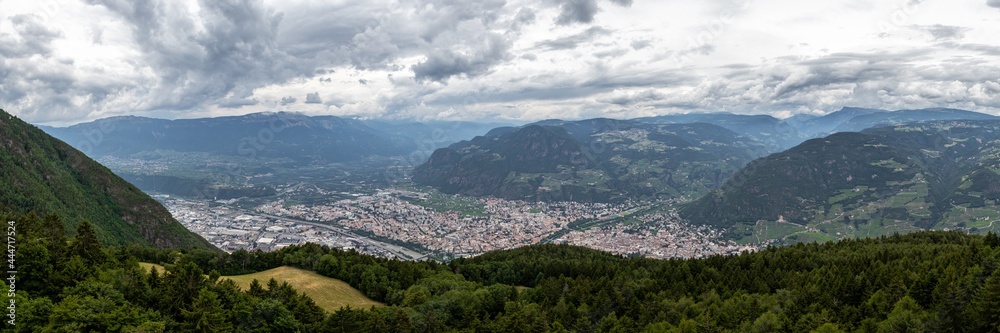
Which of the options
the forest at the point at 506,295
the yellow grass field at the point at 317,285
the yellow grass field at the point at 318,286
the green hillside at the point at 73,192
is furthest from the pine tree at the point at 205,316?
the green hillside at the point at 73,192

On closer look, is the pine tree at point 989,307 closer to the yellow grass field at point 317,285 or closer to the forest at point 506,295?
the forest at point 506,295

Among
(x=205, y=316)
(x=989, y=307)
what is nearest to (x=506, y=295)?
(x=205, y=316)

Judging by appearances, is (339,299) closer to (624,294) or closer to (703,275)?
(624,294)

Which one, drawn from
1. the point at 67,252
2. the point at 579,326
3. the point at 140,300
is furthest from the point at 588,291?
the point at 67,252

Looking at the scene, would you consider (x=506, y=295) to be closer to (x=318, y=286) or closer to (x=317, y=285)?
(x=318, y=286)

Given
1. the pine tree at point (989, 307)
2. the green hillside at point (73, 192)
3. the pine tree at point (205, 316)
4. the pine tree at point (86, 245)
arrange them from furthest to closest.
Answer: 1. the green hillside at point (73, 192)
2. the pine tree at point (86, 245)
3. the pine tree at point (205, 316)
4. the pine tree at point (989, 307)

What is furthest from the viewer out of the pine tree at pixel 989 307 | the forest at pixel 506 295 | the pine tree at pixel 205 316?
the forest at pixel 506 295
